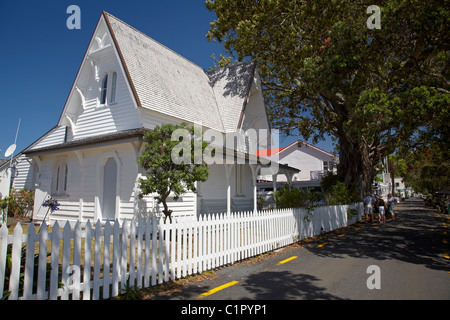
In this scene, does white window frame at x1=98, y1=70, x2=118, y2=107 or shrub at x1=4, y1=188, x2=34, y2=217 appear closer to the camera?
white window frame at x1=98, y1=70, x2=118, y2=107

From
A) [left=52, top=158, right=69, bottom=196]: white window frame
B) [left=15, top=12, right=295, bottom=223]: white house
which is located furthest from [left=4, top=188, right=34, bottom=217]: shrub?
[left=52, top=158, right=69, bottom=196]: white window frame

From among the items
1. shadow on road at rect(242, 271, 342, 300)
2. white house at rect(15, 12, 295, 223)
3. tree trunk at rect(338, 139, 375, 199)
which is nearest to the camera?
shadow on road at rect(242, 271, 342, 300)

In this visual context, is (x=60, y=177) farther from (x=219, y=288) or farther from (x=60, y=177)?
(x=219, y=288)

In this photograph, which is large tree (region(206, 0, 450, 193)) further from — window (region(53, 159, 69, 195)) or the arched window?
window (region(53, 159, 69, 195))

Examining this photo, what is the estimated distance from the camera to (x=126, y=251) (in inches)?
205

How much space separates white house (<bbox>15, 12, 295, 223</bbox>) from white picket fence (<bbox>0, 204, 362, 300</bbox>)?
4.02m

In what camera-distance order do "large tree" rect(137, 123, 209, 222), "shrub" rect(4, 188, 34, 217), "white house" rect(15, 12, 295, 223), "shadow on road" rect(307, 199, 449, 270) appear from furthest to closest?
1. "shrub" rect(4, 188, 34, 217)
2. "white house" rect(15, 12, 295, 223)
3. "large tree" rect(137, 123, 209, 222)
4. "shadow on road" rect(307, 199, 449, 270)

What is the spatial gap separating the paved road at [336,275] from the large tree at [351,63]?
4243 millimetres

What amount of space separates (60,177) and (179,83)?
25.4 feet

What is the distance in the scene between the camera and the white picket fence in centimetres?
399

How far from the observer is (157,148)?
8.88m

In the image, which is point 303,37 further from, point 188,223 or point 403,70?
point 188,223

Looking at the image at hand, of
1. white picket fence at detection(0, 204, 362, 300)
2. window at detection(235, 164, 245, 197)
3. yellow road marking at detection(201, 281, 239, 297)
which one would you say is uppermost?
window at detection(235, 164, 245, 197)
